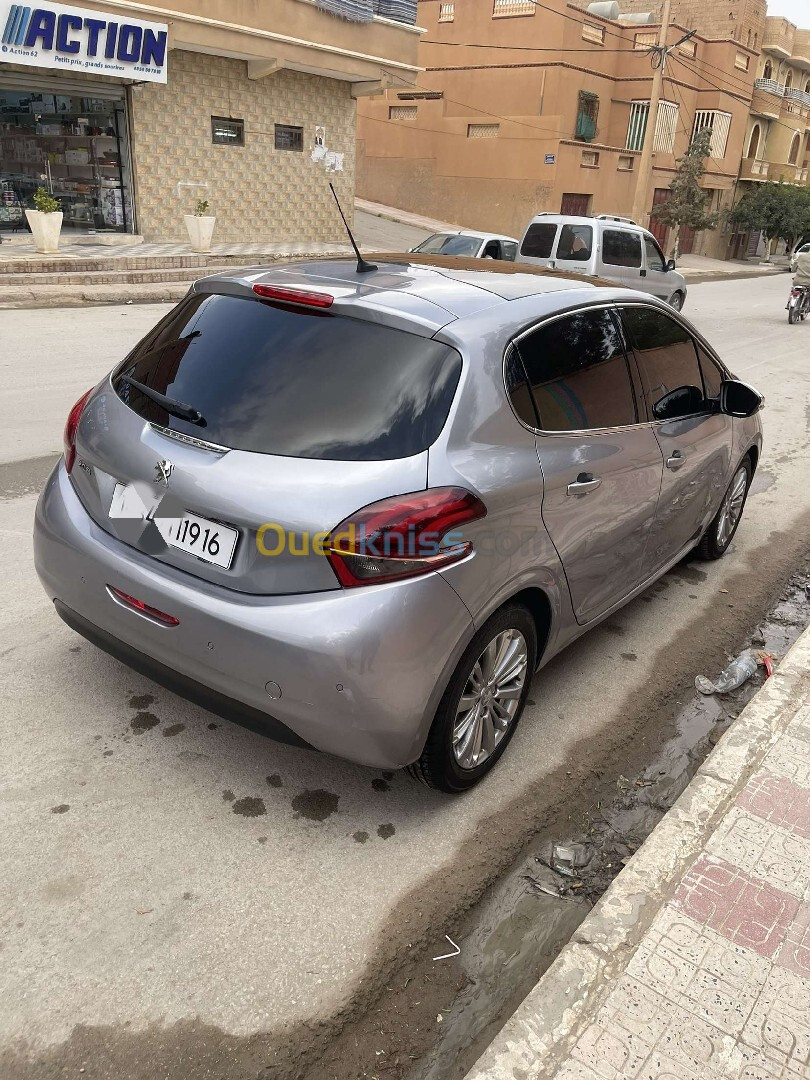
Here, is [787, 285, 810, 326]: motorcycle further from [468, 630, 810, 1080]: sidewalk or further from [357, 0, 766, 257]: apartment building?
[468, 630, 810, 1080]: sidewalk

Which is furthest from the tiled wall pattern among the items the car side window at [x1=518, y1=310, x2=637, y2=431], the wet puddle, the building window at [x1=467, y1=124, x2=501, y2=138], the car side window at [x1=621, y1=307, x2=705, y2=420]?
the wet puddle

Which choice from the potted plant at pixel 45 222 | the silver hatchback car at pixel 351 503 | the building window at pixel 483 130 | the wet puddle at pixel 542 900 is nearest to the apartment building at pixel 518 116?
the building window at pixel 483 130

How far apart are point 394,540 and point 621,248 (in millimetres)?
14311

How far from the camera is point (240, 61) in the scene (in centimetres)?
2022

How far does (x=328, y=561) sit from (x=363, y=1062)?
4.19 ft

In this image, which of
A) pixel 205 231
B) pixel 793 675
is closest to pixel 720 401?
pixel 793 675

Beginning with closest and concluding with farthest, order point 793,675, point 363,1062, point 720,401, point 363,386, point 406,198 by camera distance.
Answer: point 363,1062
point 363,386
point 793,675
point 720,401
point 406,198

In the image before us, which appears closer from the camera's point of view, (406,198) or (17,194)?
(17,194)

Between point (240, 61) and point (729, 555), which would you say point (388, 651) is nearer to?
point (729, 555)

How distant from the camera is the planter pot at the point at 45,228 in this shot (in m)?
15.7

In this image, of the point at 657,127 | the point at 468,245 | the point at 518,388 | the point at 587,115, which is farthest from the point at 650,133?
the point at 518,388

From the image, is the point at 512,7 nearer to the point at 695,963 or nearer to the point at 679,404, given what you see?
the point at 679,404

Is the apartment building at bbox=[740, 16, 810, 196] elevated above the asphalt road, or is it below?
above

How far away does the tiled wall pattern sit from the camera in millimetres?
19281
